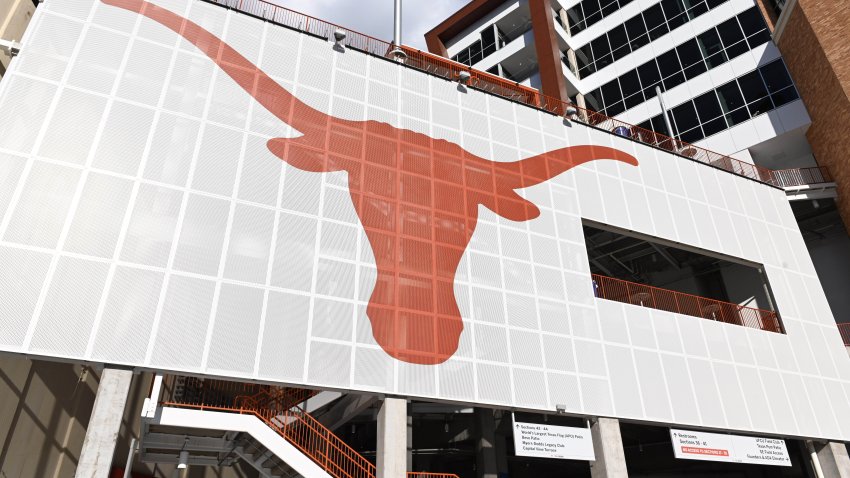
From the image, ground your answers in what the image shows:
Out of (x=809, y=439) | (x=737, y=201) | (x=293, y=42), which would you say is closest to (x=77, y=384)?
(x=293, y=42)

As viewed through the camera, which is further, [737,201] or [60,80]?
[737,201]

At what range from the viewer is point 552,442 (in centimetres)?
1922

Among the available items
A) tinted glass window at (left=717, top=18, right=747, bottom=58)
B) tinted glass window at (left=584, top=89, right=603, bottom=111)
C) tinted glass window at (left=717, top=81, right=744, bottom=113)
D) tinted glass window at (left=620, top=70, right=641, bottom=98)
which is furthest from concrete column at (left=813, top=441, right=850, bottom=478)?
tinted glass window at (left=584, top=89, right=603, bottom=111)

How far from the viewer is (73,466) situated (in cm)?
1941

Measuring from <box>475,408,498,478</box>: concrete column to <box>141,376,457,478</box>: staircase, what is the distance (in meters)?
6.10

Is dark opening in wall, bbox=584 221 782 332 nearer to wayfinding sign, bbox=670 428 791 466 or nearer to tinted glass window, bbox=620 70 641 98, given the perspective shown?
wayfinding sign, bbox=670 428 791 466

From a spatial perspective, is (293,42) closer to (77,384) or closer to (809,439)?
(77,384)

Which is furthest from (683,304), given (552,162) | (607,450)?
(607,450)

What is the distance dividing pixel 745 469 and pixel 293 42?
2882 cm

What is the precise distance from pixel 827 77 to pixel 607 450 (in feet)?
85.2

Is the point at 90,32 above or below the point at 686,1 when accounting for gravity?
below

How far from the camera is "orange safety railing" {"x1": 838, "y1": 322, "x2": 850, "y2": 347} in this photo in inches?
1111

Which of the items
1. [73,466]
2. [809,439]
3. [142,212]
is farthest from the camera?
[809,439]

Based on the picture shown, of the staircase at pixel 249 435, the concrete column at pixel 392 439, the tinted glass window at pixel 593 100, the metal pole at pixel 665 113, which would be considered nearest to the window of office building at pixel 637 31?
the tinted glass window at pixel 593 100
